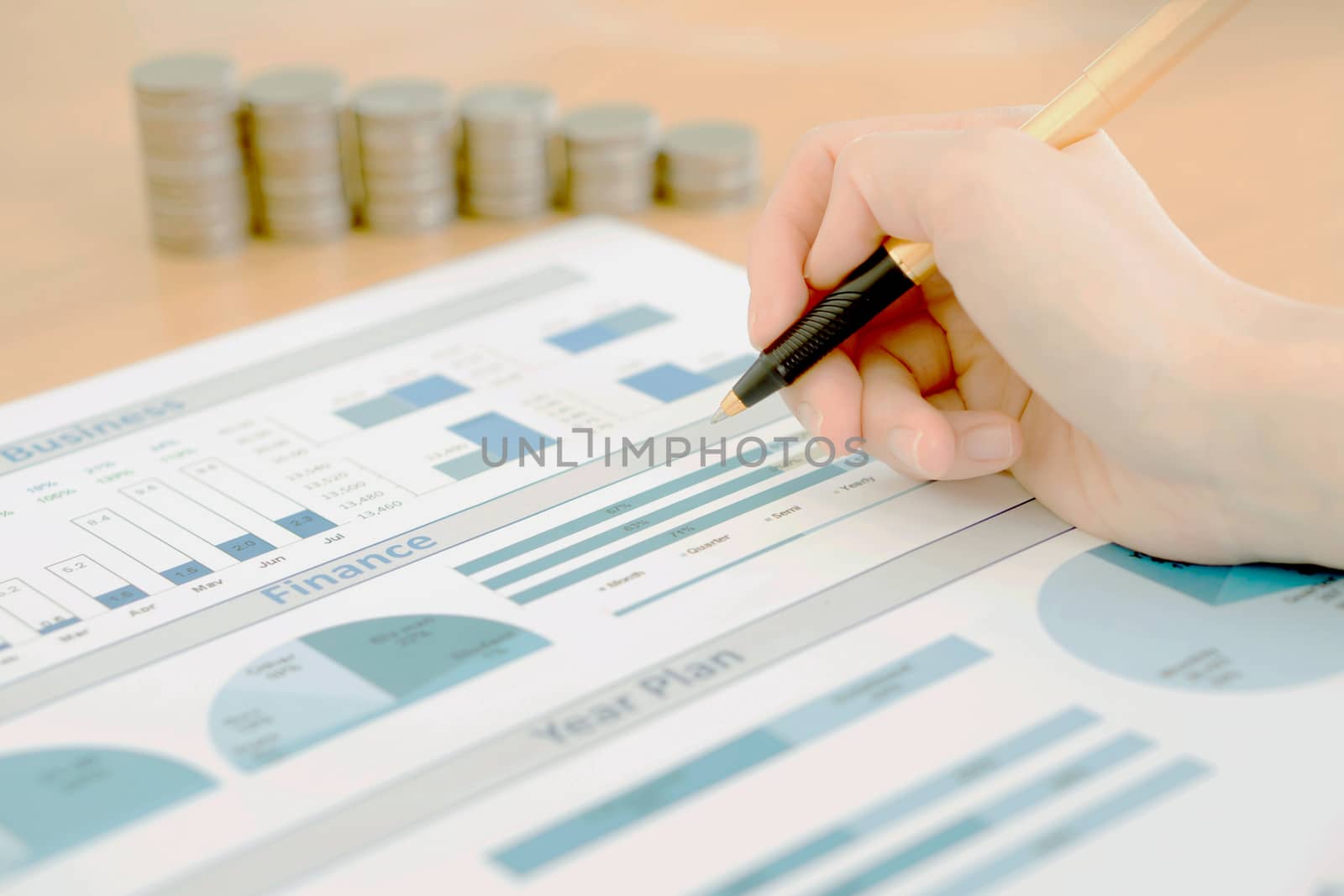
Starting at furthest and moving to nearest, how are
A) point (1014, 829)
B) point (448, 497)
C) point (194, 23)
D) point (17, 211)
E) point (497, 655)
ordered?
point (194, 23)
point (17, 211)
point (448, 497)
point (497, 655)
point (1014, 829)

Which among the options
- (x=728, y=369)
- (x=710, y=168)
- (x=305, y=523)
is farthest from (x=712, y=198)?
(x=305, y=523)

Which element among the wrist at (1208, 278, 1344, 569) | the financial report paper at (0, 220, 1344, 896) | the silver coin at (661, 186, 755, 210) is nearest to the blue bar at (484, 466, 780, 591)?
the financial report paper at (0, 220, 1344, 896)

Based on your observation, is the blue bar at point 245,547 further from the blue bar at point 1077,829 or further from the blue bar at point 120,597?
the blue bar at point 1077,829

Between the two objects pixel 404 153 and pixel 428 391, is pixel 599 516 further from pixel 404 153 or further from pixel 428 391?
pixel 404 153

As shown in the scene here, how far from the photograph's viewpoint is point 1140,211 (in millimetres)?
644

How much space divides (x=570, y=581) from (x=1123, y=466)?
0.24m

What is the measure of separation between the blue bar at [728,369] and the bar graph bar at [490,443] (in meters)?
0.11

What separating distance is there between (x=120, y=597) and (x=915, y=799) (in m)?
0.35

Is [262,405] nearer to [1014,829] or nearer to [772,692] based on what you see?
[772,692]

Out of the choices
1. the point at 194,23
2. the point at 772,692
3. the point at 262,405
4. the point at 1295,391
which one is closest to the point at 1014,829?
the point at 772,692

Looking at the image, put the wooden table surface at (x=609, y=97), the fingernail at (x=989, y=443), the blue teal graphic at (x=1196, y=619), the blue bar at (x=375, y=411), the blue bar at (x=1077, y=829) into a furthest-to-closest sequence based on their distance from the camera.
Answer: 1. the wooden table surface at (x=609, y=97)
2. the blue bar at (x=375, y=411)
3. the fingernail at (x=989, y=443)
4. the blue teal graphic at (x=1196, y=619)
5. the blue bar at (x=1077, y=829)

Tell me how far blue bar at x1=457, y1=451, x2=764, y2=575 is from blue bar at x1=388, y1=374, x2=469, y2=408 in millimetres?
154

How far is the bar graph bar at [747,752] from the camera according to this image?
52 cm

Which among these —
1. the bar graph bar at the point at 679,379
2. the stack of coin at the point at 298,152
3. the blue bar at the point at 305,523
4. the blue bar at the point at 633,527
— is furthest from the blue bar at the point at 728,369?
the stack of coin at the point at 298,152
